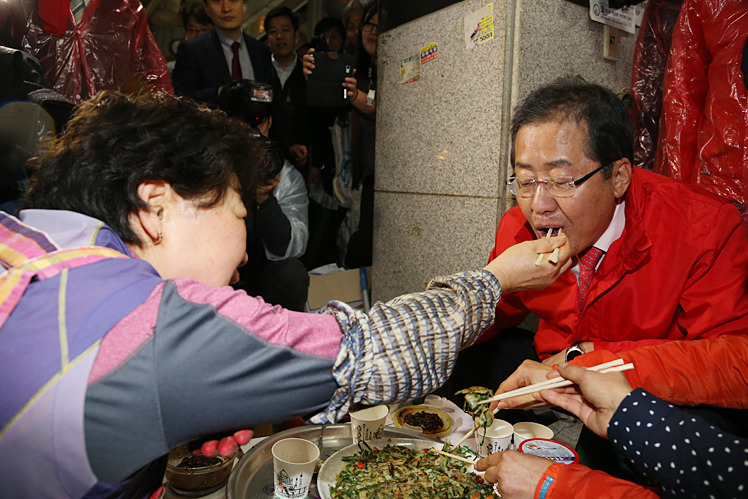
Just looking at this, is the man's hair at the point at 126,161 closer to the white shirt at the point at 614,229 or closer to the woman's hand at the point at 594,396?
the woman's hand at the point at 594,396

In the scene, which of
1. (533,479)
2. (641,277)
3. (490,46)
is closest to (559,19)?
(490,46)

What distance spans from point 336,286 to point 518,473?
2.73m

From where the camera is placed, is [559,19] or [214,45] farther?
[214,45]

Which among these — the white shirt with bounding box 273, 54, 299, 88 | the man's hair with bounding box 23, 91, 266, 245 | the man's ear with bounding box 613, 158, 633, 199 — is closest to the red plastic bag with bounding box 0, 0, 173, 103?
the white shirt with bounding box 273, 54, 299, 88

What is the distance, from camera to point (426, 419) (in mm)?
1612

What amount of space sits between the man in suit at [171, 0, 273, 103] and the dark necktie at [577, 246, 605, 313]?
238 centimetres

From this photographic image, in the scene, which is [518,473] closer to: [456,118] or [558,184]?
[558,184]

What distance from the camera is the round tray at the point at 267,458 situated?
127 cm

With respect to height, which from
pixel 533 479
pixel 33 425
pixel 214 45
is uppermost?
pixel 214 45

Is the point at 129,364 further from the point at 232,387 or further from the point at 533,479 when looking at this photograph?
the point at 533,479

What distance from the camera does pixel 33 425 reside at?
0.71 metres

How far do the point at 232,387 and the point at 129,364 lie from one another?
158 millimetres

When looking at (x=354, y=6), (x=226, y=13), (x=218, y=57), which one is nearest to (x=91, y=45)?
(x=218, y=57)

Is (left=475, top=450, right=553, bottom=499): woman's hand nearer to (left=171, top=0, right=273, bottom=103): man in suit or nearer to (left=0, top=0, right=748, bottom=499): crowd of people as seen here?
(left=0, top=0, right=748, bottom=499): crowd of people
